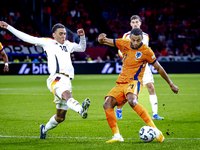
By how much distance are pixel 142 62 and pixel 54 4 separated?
2704cm

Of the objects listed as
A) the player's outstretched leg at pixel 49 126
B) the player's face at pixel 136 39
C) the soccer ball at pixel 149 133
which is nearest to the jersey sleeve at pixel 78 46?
the player's face at pixel 136 39

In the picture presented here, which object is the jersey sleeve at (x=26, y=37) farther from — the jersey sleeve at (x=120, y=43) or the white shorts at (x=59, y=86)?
the jersey sleeve at (x=120, y=43)

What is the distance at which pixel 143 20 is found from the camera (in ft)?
99.5

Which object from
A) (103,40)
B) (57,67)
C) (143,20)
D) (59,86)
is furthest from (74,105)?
(143,20)

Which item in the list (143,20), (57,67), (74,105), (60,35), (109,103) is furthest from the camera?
(143,20)

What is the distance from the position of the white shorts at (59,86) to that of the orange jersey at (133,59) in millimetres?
821

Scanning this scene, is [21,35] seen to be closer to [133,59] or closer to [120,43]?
[120,43]

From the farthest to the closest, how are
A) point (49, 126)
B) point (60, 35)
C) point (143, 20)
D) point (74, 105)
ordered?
point (143, 20), point (60, 35), point (49, 126), point (74, 105)

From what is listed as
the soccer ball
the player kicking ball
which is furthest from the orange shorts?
the soccer ball

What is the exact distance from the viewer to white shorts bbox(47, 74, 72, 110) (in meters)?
4.80

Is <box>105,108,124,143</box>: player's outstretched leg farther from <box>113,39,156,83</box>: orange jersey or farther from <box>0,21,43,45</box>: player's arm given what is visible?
<box>0,21,43,45</box>: player's arm

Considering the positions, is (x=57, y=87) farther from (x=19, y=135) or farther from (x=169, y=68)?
(x=169, y=68)

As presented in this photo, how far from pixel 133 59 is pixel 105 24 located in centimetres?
2502

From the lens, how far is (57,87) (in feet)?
15.8
